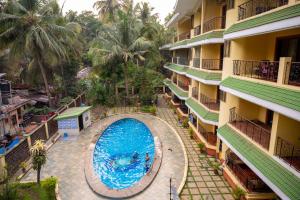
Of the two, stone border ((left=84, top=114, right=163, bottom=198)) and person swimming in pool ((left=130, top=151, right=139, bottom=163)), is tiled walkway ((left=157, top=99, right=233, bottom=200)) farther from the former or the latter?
person swimming in pool ((left=130, top=151, right=139, bottom=163))

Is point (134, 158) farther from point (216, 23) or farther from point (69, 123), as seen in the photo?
point (216, 23)

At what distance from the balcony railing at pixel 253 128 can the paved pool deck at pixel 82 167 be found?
4865 mm

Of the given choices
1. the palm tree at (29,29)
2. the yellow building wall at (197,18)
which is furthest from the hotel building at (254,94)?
the palm tree at (29,29)

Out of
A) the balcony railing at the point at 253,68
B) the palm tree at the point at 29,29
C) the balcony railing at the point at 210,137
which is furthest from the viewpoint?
the palm tree at the point at 29,29

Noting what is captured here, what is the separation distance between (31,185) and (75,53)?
23459 millimetres

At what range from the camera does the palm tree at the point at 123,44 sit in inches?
1171

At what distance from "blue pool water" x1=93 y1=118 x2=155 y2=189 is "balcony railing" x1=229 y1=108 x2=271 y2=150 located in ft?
24.8

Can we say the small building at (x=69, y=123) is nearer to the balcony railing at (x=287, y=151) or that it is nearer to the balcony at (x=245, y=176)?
the balcony at (x=245, y=176)

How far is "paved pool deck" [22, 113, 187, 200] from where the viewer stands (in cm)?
1294

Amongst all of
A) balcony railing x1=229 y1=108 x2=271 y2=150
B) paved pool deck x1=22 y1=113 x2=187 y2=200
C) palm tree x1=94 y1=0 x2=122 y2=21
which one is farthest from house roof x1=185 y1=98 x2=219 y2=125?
palm tree x1=94 y1=0 x2=122 y2=21

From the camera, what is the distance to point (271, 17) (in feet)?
28.2

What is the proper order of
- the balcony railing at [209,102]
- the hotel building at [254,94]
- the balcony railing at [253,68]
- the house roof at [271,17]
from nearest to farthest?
the house roof at [271,17]
the hotel building at [254,94]
the balcony railing at [253,68]
the balcony railing at [209,102]

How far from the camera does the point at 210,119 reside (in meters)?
15.9

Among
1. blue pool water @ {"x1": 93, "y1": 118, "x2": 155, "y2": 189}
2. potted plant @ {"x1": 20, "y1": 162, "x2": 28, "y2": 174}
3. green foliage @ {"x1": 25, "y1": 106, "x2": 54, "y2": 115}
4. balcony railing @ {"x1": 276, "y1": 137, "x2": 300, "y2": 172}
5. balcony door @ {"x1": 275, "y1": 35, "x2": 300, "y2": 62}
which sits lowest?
blue pool water @ {"x1": 93, "y1": 118, "x2": 155, "y2": 189}
